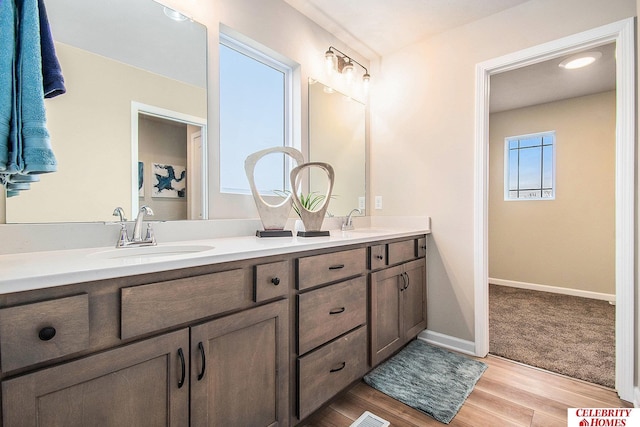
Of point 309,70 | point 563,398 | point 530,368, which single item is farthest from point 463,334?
point 309,70

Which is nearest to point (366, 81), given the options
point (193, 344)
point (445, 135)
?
point (445, 135)

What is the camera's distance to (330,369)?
4.72 ft

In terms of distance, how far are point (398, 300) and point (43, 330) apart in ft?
5.69

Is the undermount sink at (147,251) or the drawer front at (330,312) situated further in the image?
the drawer front at (330,312)

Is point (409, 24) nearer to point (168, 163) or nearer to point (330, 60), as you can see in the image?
point (330, 60)

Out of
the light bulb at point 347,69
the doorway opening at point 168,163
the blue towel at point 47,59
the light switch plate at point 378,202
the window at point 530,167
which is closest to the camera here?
the blue towel at point 47,59

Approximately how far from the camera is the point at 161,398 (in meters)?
0.88

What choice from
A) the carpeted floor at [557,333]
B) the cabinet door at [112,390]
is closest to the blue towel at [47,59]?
the cabinet door at [112,390]

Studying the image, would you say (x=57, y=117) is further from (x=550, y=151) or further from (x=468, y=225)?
(x=550, y=151)

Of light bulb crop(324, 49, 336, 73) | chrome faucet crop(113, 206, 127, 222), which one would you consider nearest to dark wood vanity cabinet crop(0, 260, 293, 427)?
chrome faucet crop(113, 206, 127, 222)

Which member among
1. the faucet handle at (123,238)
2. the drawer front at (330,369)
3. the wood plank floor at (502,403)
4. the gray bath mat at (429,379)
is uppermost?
the faucet handle at (123,238)

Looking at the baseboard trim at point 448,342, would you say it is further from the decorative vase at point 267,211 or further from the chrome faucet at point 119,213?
the chrome faucet at point 119,213

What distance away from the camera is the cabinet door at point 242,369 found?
969 millimetres

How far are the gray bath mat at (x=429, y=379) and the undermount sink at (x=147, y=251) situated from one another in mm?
1252
